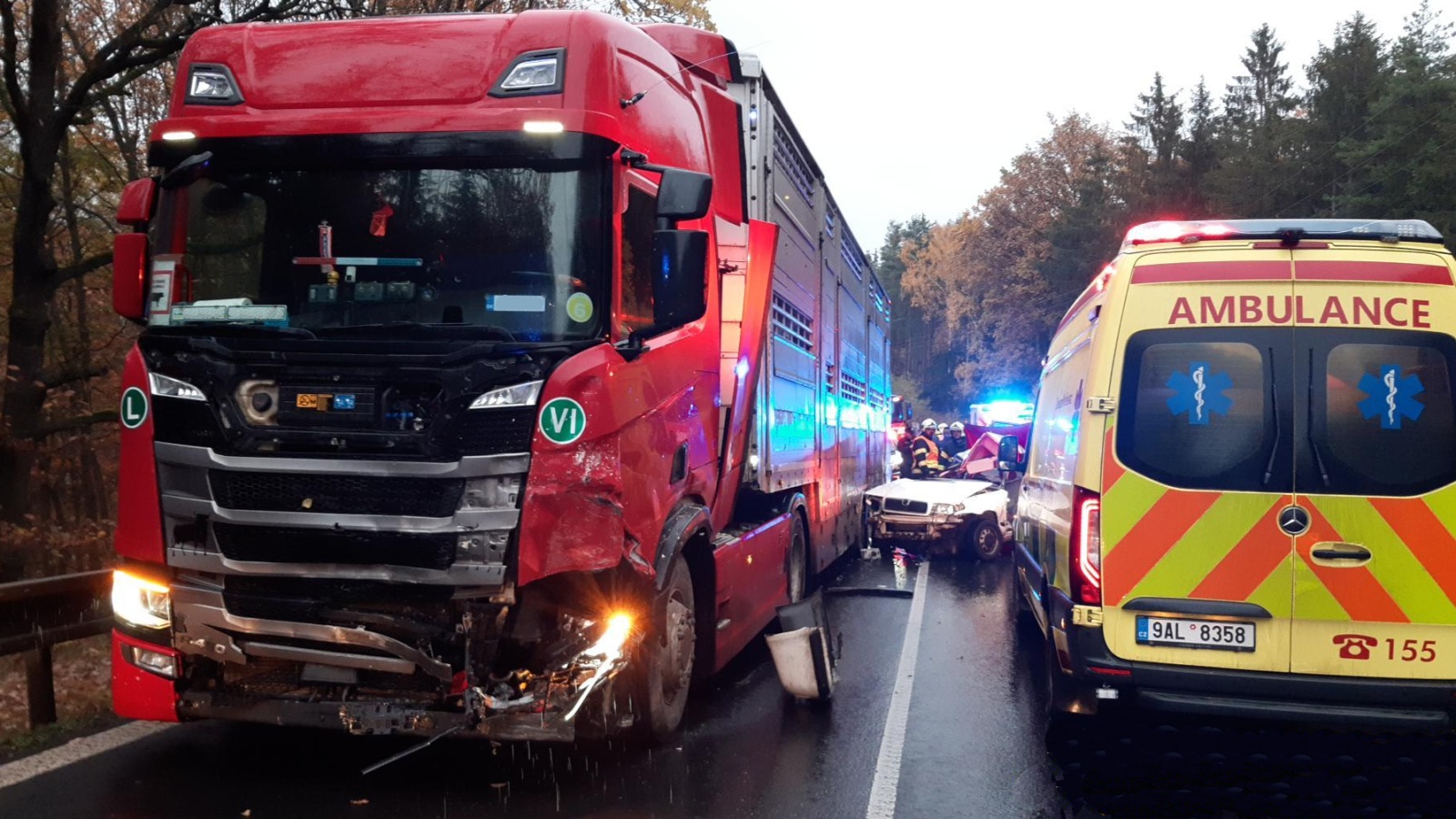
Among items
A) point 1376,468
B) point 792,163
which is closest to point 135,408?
point 1376,468

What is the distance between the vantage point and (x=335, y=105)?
5.33m

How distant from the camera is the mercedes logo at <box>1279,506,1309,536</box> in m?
5.24

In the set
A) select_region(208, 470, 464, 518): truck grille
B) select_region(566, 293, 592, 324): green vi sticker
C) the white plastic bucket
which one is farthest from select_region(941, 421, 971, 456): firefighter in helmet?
select_region(208, 470, 464, 518): truck grille

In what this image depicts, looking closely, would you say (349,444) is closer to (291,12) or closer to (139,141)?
(291,12)

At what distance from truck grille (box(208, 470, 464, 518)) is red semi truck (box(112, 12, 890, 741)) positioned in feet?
0.03

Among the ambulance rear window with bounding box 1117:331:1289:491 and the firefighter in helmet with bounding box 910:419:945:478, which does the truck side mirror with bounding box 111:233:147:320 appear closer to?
the ambulance rear window with bounding box 1117:331:1289:491

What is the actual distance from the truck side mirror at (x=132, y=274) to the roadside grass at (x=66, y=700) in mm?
2136

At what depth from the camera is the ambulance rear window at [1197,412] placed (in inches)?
210

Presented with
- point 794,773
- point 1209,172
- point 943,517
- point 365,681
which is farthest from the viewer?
point 1209,172

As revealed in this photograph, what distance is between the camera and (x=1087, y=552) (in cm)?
549

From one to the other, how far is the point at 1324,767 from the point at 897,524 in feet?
33.0

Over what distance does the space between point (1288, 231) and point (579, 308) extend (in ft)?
10.5

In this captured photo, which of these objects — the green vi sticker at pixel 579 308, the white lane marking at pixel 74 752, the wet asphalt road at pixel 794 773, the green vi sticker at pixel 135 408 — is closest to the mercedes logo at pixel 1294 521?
the wet asphalt road at pixel 794 773

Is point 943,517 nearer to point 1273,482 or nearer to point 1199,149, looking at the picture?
point 1273,482
